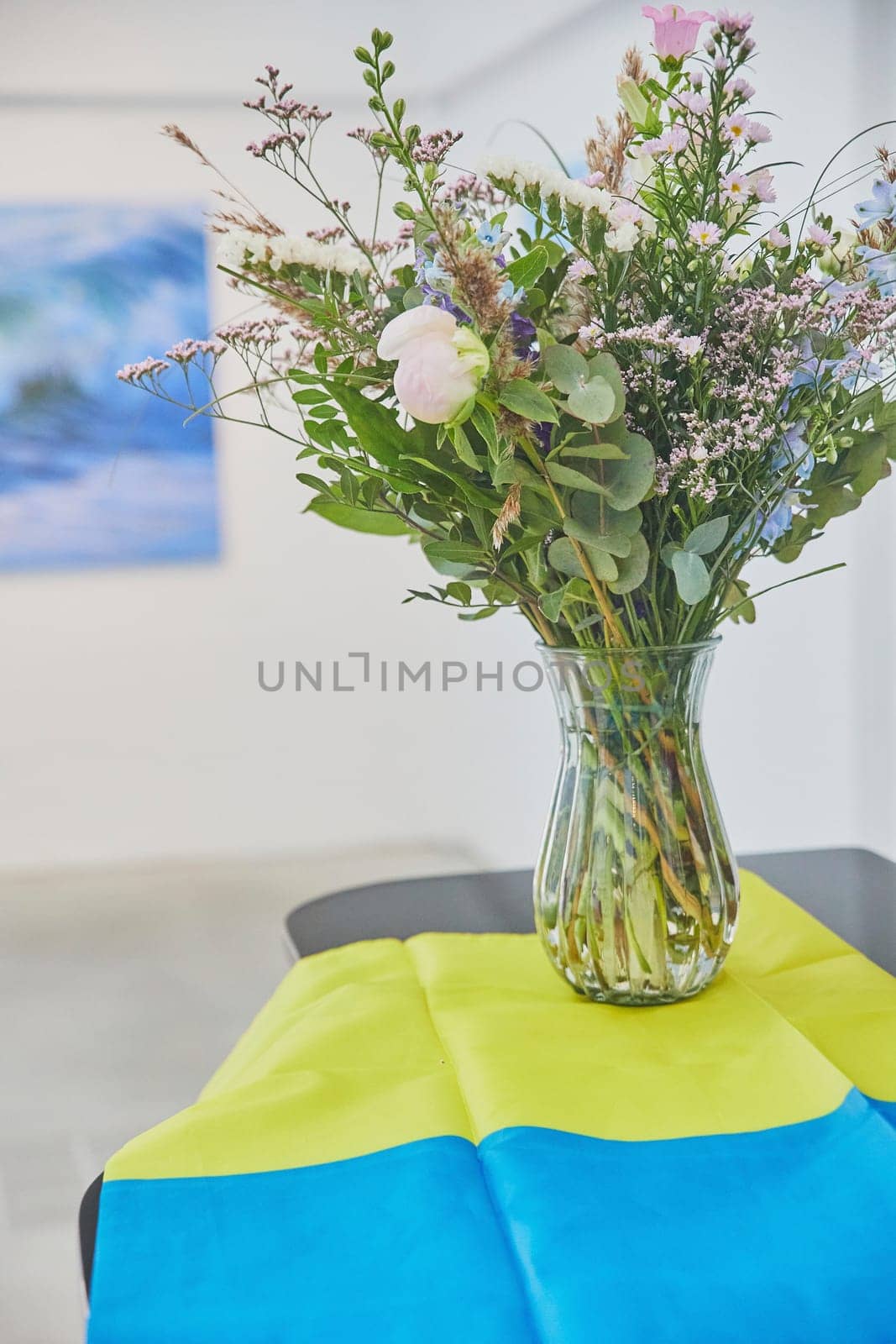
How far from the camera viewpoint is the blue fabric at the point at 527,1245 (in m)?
0.55

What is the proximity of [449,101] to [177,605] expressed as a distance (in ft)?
5.52

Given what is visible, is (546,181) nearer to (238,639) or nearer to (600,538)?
(600,538)

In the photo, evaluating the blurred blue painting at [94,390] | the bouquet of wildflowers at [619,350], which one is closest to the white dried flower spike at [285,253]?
the bouquet of wildflowers at [619,350]

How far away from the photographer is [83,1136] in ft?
6.96

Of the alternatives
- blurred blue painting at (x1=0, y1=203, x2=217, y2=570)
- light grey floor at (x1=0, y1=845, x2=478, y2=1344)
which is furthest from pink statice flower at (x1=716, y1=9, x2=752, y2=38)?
blurred blue painting at (x1=0, y1=203, x2=217, y2=570)

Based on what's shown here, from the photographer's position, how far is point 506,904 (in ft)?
3.75

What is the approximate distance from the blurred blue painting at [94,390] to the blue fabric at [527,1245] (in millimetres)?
2934

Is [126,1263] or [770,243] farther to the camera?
[770,243]

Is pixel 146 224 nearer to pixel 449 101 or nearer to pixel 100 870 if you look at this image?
pixel 449 101

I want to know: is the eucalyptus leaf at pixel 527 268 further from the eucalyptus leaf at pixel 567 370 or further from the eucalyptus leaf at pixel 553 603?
the eucalyptus leaf at pixel 553 603

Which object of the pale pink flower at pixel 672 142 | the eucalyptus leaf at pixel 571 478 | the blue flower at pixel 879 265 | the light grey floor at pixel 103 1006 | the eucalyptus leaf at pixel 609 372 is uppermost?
the pale pink flower at pixel 672 142

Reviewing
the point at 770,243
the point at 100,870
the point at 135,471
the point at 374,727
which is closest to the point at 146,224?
the point at 135,471

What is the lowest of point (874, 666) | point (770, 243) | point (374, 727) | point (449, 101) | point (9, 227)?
point (374, 727)

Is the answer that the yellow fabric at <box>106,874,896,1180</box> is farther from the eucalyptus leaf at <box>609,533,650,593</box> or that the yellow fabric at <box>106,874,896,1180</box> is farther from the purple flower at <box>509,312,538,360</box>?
the purple flower at <box>509,312,538,360</box>
